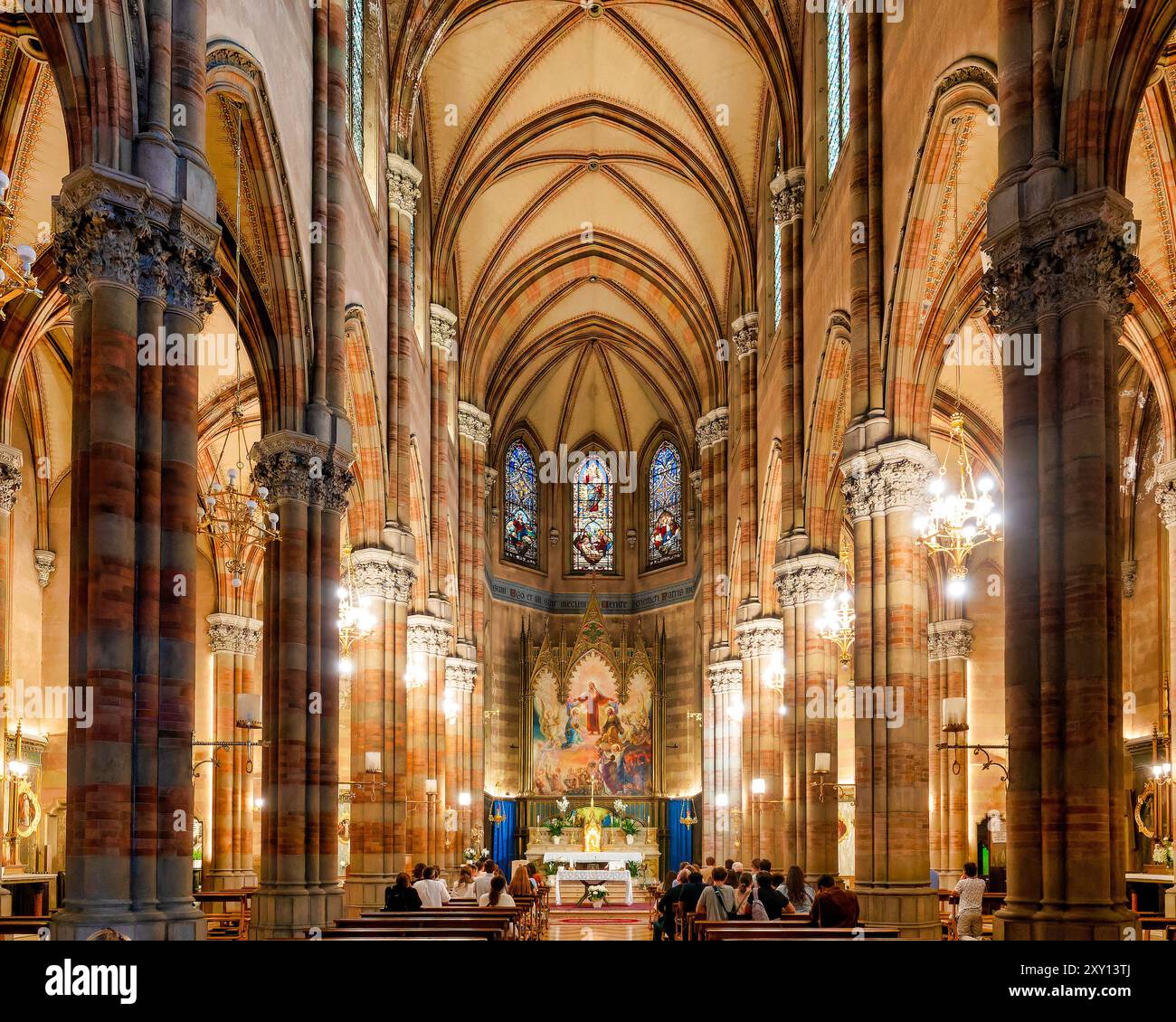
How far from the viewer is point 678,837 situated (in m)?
46.5

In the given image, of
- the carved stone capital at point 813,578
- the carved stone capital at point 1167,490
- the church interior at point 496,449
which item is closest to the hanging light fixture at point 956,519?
the church interior at point 496,449

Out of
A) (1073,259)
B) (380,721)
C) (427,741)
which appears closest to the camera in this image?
(1073,259)

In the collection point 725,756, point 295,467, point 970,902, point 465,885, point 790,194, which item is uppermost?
point 790,194

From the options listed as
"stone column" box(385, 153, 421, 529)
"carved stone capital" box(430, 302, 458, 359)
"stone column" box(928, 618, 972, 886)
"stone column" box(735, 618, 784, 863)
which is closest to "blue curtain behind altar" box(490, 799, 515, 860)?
"stone column" box(735, 618, 784, 863)

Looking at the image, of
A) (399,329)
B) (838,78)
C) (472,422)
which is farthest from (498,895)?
(472,422)

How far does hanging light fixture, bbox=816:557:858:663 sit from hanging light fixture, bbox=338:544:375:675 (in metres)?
8.34

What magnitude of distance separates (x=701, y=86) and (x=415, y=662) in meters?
15.5

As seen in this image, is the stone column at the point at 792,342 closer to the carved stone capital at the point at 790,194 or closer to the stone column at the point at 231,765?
the carved stone capital at the point at 790,194

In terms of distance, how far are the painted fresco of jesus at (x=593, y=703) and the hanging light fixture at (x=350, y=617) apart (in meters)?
22.9

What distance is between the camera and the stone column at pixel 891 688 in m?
17.9

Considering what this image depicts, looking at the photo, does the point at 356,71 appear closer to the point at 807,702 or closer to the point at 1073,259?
the point at 807,702

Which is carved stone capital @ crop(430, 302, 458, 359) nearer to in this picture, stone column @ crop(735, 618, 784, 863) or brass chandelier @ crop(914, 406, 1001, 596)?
stone column @ crop(735, 618, 784, 863)

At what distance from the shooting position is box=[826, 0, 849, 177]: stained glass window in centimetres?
2311

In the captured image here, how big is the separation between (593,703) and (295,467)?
3173 centimetres
